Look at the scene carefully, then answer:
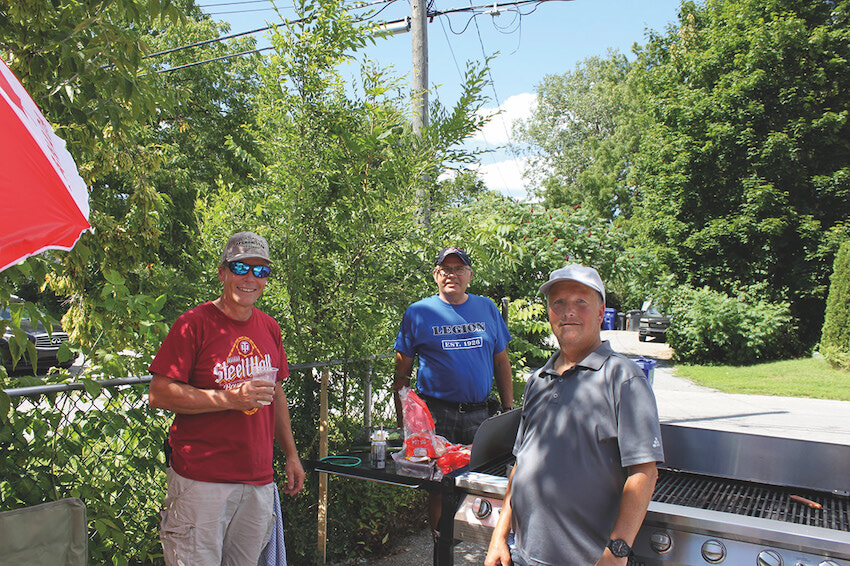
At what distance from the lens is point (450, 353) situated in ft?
12.2

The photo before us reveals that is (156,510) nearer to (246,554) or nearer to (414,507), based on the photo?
(246,554)

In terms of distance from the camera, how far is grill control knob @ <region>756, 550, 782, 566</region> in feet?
6.14

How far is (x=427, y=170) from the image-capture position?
13.0 ft

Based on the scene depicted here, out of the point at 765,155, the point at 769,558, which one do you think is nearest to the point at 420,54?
the point at 769,558

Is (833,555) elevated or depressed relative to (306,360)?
depressed

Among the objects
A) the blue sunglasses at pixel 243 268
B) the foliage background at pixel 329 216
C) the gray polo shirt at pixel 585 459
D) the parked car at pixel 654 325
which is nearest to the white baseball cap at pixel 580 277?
the gray polo shirt at pixel 585 459

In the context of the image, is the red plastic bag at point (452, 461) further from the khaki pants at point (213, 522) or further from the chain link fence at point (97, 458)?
the chain link fence at point (97, 458)

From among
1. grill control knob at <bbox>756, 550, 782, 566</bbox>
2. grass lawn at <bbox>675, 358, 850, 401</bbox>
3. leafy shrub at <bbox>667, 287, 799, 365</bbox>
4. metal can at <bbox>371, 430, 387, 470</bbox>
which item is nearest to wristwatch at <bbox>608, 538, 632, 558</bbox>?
grill control knob at <bbox>756, 550, 782, 566</bbox>

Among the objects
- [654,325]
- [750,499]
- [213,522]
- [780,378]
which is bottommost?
[780,378]

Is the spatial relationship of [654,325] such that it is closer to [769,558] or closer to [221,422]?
[769,558]

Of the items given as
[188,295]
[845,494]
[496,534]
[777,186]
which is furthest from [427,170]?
[777,186]

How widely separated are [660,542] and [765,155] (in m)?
17.7

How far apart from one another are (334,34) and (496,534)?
9.54ft

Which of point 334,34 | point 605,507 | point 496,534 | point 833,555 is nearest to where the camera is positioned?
point 833,555
